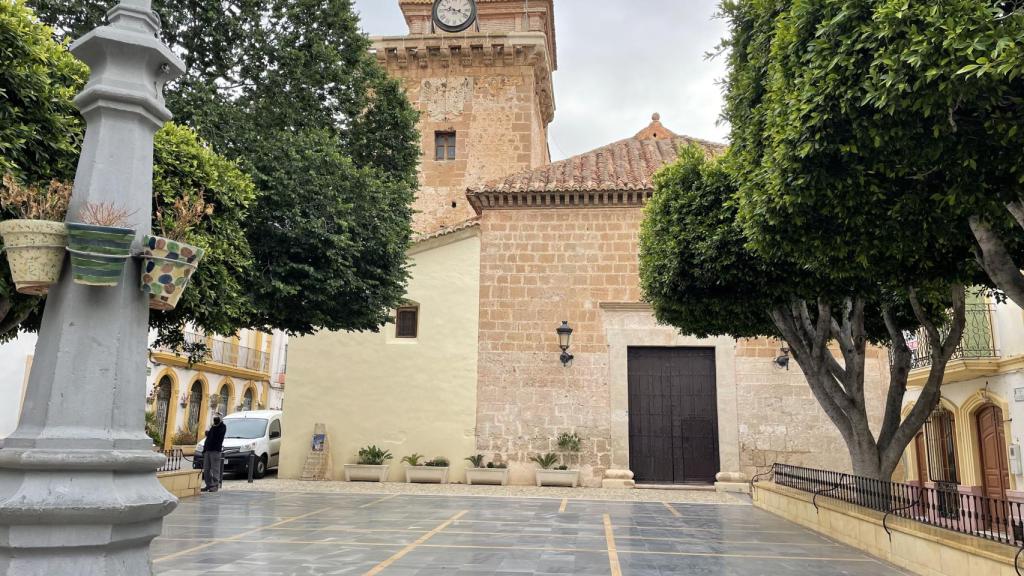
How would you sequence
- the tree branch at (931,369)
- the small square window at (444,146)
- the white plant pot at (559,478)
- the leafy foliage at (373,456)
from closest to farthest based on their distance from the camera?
the tree branch at (931,369) < the white plant pot at (559,478) < the leafy foliage at (373,456) < the small square window at (444,146)

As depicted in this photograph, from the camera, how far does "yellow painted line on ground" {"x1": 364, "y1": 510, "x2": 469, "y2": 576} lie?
684 cm

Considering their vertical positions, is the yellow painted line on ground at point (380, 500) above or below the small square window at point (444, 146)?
below

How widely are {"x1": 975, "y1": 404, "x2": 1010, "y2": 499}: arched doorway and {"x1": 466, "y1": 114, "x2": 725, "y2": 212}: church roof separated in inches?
317

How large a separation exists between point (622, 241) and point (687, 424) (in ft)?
15.2

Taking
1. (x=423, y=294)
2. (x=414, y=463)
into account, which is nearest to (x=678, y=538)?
(x=414, y=463)

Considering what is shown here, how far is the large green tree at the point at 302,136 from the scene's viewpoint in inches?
432

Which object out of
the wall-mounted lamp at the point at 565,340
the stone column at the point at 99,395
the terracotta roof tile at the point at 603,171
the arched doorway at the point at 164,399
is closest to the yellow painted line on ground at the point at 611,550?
the stone column at the point at 99,395

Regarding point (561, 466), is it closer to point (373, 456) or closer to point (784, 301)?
point (373, 456)

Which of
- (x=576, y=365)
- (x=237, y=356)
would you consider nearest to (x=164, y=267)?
(x=576, y=365)

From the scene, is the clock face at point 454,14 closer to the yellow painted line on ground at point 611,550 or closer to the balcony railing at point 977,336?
the balcony railing at point 977,336

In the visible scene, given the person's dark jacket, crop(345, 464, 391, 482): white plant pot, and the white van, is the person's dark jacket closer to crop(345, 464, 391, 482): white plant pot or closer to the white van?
the white van

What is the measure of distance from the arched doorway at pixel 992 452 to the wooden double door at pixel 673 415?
515cm

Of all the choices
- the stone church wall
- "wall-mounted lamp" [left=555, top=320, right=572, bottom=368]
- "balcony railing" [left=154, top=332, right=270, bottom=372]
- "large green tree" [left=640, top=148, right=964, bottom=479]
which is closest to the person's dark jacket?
the stone church wall

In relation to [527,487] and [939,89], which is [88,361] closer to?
[939,89]
